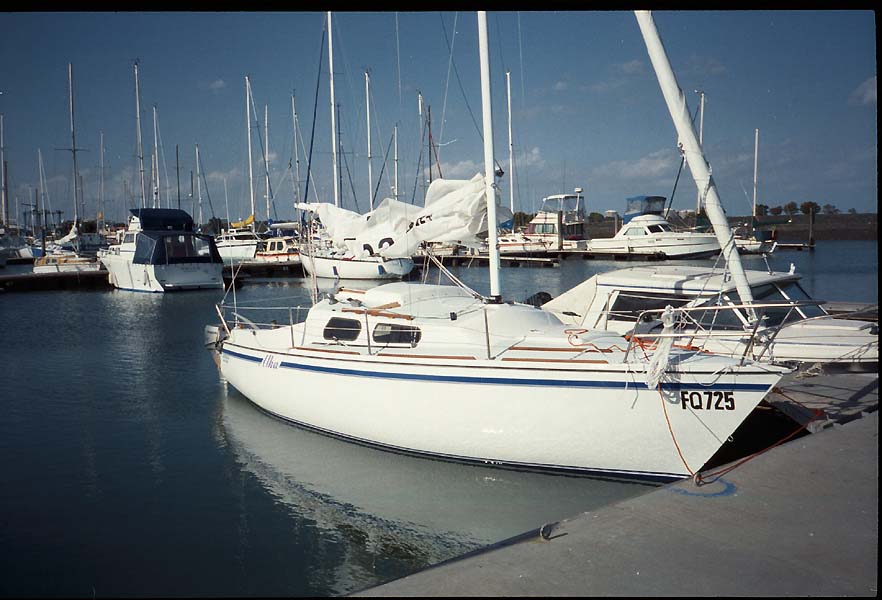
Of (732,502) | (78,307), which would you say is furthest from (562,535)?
(78,307)

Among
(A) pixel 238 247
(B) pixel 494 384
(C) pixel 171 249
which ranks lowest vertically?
(B) pixel 494 384

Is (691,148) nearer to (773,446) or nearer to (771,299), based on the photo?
(773,446)

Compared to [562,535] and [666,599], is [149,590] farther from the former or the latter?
[666,599]

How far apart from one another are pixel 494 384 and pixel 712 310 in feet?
13.3

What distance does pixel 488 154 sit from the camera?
1027 cm

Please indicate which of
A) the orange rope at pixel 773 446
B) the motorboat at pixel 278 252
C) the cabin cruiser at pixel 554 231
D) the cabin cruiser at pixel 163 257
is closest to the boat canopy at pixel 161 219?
the cabin cruiser at pixel 163 257

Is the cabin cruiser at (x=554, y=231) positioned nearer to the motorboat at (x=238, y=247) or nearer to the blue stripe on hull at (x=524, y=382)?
the motorboat at (x=238, y=247)

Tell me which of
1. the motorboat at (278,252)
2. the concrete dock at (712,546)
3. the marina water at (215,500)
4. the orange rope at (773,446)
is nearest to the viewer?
the concrete dock at (712,546)

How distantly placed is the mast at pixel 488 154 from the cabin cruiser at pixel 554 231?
4033 centimetres

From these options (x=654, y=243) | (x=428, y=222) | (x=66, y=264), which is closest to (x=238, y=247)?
(x=66, y=264)

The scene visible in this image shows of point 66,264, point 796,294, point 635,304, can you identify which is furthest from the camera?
point 66,264

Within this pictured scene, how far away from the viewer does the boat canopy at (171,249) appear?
35031 millimetres

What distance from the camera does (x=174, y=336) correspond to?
21344mm

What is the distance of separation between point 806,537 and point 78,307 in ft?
98.6
